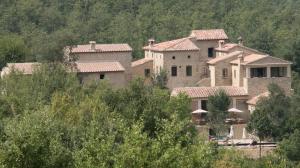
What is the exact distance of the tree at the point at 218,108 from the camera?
1790 inches

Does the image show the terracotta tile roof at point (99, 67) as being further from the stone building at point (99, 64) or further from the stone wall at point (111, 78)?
the stone wall at point (111, 78)

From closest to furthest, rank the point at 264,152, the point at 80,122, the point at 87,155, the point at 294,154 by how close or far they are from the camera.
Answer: the point at 87,155 → the point at 80,122 → the point at 294,154 → the point at 264,152

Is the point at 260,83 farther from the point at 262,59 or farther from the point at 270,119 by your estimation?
the point at 270,119

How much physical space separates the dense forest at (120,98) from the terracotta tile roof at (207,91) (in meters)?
1.43


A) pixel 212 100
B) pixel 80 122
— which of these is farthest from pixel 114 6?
pixel 80 122

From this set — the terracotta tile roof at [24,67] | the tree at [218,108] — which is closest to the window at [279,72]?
the tree at [218,108]

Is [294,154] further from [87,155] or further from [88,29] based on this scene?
[88,29]

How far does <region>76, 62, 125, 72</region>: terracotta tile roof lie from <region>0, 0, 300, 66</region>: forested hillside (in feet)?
34.5

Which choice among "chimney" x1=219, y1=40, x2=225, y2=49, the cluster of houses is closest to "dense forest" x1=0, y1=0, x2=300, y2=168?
the cluster of houses

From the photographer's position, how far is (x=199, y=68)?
51812 mm

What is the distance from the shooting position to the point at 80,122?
115 feet

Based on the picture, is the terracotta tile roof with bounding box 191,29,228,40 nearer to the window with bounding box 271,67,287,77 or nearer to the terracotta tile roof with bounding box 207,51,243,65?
the terracotta tile roof with bounding box 207,51,243,65

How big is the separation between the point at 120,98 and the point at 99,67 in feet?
34.0

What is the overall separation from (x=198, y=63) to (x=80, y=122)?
17.8 m
